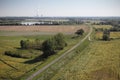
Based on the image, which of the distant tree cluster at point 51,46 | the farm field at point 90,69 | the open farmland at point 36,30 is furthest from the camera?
the open farmland at point 36,30

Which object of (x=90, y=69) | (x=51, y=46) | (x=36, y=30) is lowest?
(x=90, y=69)

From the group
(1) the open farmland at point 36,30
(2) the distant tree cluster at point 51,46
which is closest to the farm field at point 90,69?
(2) the distant tree cluster at point 51,46

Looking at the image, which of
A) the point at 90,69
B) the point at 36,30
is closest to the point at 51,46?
the point at 90,69

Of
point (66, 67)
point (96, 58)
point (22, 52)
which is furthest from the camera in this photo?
point (22, 52)

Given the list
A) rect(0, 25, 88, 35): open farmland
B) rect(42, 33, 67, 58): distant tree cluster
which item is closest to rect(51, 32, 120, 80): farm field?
rect(42, 33, 67, 58): distant tree cluster

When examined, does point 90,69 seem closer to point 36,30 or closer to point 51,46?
point 51,46

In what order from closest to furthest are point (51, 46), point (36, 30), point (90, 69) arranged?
point (90, 69)
point (51, 46)
point (36, 30)

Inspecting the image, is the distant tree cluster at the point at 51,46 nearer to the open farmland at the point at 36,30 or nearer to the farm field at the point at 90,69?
the farm field at the point at 90,69

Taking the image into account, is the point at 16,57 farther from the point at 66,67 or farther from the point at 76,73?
the point at 76,73

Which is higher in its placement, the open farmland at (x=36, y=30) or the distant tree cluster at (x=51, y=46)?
the distant tree cluster at (x=51, y=46)

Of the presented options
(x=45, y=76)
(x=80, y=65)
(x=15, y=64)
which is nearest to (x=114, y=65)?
(x=80, y=65)

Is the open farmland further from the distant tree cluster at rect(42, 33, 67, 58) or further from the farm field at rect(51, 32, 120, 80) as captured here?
the farm field at rect(51, 32, 120, 80)
